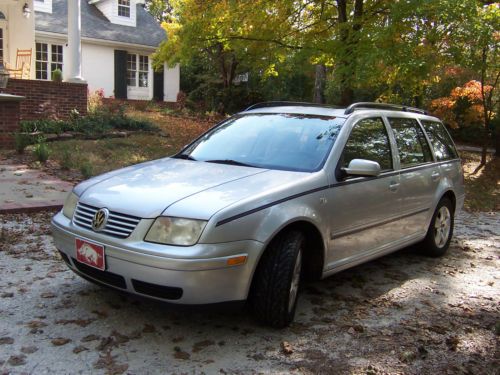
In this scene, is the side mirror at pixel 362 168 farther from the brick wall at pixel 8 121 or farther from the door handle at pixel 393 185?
the brick wall at pixel 8 121

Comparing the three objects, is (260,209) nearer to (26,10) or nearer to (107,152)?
(107,152)

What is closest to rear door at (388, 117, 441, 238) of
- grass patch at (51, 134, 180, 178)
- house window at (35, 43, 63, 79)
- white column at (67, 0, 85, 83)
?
grass patch at (51, 134, 180, 178)

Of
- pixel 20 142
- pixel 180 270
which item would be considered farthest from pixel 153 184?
pixel 20 142

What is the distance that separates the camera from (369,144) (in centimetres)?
470

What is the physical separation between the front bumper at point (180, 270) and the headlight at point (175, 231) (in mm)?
44

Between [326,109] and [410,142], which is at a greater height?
[326,109]

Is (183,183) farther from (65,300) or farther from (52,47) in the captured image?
(52,47)

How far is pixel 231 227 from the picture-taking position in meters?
3.26

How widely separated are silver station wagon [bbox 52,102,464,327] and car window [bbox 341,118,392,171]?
13 mm

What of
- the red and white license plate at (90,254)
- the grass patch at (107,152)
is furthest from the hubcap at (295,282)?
the grass patch at (107,152)

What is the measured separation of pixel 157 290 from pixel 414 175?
3.01 meters

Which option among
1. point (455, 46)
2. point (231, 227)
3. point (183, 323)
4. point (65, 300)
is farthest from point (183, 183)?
point (455, 46)

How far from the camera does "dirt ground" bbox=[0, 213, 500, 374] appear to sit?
10.5ft

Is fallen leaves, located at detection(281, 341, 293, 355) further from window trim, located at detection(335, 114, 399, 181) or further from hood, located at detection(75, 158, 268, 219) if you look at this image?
window trim, located at detection(335, 114, 399, 181)
